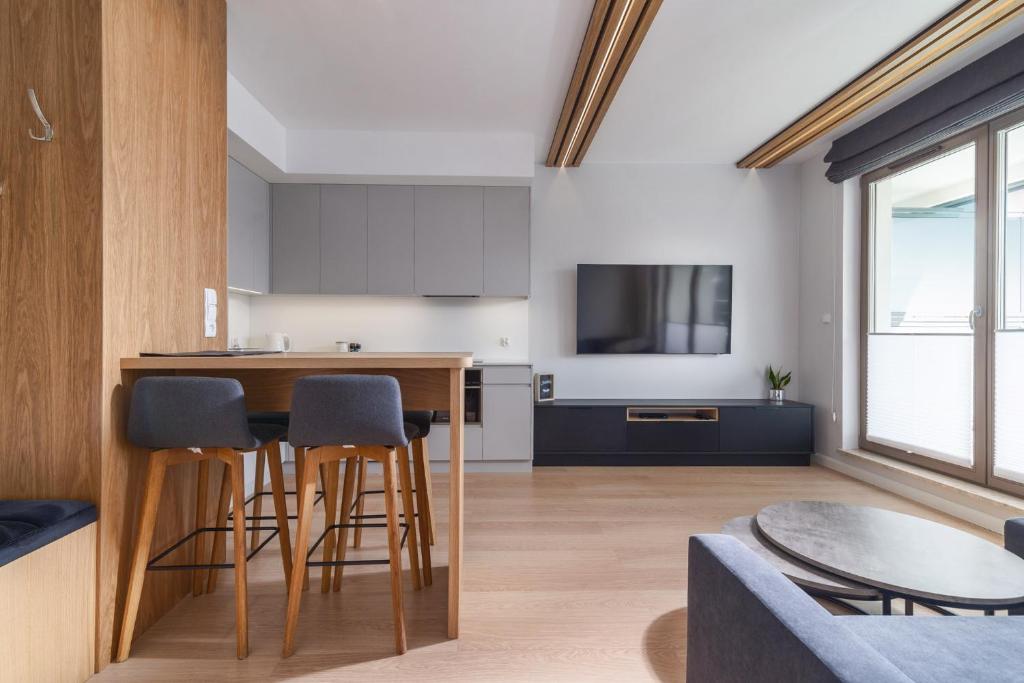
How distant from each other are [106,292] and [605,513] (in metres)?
2.63

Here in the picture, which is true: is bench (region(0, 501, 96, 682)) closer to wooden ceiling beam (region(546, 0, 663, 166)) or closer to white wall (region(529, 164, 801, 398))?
wooden ceiling beam (region(546, 0, 663, 166))

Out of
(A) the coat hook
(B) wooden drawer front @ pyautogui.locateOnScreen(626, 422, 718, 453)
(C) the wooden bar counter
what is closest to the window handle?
(B) wooden drawer front @ pyautogui.locateOnScreen(626, 422, 718, 453)

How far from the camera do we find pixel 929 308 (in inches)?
134

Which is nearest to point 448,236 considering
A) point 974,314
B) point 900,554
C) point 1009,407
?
point 900,554

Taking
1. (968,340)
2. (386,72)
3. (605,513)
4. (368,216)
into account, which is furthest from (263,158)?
(968,340)

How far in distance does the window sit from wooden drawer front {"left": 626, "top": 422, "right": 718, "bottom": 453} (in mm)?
1160

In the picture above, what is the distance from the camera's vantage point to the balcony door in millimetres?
3018

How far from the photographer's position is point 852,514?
1.98 m

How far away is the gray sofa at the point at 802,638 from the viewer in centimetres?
77

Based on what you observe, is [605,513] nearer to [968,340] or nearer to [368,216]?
[968,340]

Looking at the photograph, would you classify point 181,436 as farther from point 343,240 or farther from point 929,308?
point 929,308

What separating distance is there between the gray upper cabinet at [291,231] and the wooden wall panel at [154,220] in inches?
66.4

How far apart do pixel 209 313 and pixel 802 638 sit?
7.81 feet

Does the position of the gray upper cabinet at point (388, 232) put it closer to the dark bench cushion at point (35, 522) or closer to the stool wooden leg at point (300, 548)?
the stool wooden leg at point (300, 548)
